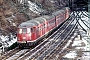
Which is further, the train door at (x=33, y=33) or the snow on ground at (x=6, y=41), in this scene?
the snow on ground at (x=6, y=41)

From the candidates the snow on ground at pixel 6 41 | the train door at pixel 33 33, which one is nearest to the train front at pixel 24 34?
the train door at pixel 33 33

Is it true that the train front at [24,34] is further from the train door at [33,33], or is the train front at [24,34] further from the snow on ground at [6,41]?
the snow on ground at [6,41]

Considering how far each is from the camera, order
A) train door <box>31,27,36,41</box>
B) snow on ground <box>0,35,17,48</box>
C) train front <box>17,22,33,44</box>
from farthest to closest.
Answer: snow on ground <box>0,35,17,48</box>, train door <box>31,27,36,41</box>, train front <box>17,22,33,44</box>

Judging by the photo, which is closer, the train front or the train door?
the train front

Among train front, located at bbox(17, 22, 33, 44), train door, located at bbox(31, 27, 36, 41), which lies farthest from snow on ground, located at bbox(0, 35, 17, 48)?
train door, located at bbox(31, 27, 36, 41)

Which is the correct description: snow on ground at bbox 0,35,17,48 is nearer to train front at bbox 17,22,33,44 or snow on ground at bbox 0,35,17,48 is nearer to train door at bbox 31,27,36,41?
train front at bbox 17,22,33,44

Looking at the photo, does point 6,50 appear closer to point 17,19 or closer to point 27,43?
point 27,43

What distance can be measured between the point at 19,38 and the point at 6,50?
70.5 inches

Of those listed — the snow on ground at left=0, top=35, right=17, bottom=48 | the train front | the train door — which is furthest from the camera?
the snow on ground at left=0, top=35, right=17, bottom=48

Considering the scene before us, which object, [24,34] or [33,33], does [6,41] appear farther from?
[33,33]

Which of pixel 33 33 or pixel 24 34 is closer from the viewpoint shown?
pixel 24 34

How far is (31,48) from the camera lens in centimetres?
2473

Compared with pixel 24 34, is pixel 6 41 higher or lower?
lower

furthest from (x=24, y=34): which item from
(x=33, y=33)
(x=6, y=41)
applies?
(x=6, y=41)
